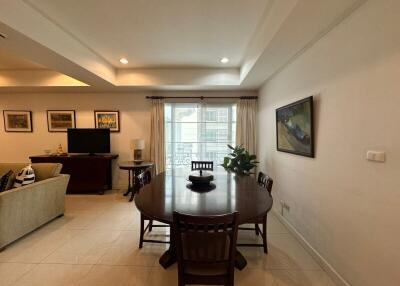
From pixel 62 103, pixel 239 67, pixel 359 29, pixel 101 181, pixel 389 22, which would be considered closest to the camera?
pixel 389 22

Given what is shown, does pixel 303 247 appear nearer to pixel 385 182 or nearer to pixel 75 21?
pixel 385 182

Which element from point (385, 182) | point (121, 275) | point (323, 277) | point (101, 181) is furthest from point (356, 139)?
point (101, 181)

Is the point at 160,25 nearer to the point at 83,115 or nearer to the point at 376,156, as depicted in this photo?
the point at 376,156

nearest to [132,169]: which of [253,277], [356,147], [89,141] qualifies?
[89,141]

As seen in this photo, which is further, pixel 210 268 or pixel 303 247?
pixel 303 247

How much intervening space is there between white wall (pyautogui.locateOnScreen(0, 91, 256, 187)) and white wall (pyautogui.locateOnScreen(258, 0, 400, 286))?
10.0 feet

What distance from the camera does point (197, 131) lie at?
5051mm

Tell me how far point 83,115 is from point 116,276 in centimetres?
410

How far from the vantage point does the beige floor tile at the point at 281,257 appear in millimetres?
2186

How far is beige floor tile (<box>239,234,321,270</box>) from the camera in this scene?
219 centimetres

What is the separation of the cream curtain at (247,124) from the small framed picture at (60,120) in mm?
3928

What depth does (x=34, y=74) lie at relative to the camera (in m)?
4.36

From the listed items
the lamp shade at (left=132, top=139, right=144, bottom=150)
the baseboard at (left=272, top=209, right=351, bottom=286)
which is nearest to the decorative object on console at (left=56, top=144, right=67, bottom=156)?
the lamp shade at (left=132, top=139, right=144, bottom=150)

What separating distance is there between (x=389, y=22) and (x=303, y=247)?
91.8 inches
